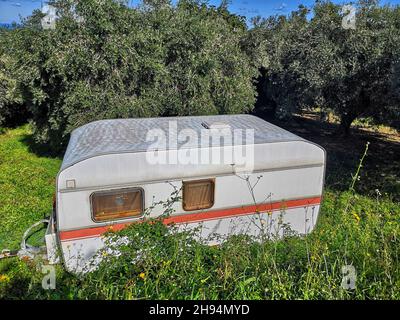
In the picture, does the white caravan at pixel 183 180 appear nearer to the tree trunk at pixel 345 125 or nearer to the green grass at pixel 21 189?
the green grass at pixel 21 189

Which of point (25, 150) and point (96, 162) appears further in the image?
point (25, 150)

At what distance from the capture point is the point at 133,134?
7605 millimetres

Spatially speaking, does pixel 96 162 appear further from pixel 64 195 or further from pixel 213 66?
pixel 213 66

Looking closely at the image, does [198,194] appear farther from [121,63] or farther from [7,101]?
[7,101]

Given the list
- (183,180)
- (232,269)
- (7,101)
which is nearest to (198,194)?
(183,180)

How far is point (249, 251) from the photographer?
16.2 feet

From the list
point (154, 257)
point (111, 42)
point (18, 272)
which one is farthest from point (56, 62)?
point (154, 257)

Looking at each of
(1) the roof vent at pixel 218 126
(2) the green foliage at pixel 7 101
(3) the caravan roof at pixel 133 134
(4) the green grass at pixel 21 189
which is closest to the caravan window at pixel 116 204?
(3) the caravan roof at pixel 133 134

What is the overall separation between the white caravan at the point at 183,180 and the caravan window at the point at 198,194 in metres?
0.02

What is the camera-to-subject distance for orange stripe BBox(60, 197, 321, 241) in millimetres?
6277

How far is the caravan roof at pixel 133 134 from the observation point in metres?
6.58

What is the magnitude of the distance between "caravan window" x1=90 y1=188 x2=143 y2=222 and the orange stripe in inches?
7.6
